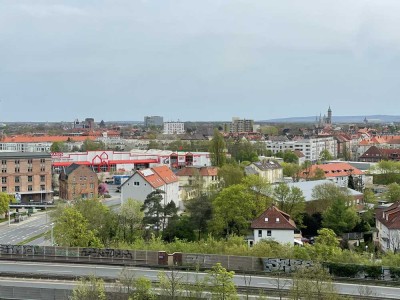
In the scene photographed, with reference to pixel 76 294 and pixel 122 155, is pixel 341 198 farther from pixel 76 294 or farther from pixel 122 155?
pixel 122 155

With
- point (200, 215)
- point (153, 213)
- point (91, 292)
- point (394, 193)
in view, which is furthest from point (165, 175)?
point (91, 292)

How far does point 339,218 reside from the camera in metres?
34.9

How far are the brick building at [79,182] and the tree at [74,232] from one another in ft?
77.6

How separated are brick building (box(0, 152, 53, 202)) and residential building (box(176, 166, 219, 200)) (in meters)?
12.8

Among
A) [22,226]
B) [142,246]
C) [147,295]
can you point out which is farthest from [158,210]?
[147,295]

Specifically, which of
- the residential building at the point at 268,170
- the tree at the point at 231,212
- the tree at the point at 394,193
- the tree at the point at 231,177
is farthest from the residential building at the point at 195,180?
the tree at the point at 231,212

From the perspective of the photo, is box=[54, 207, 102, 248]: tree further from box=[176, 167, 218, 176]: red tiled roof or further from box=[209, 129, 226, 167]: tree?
box=[209, 129, 226, 167]: tree

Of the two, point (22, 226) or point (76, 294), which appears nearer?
point (76, 294)

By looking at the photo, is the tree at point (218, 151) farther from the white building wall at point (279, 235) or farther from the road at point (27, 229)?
the white building wall at point (279, 235)

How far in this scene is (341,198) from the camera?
122 feet

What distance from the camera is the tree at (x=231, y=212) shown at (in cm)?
3269

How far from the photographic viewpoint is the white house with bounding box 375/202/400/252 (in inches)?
1195

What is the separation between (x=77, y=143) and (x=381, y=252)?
90499 mm

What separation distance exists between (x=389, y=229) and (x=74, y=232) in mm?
17083
